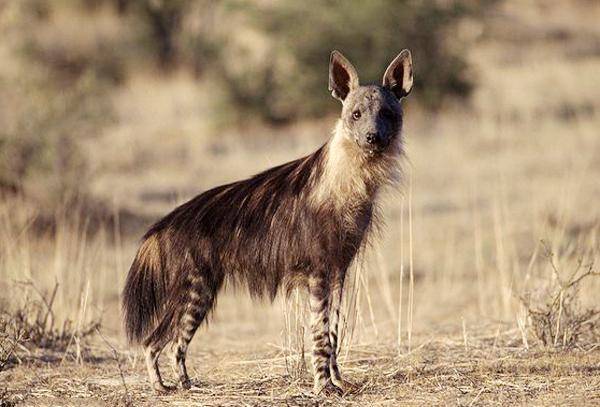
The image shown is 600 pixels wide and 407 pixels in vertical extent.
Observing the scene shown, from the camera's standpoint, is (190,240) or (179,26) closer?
(190,240)

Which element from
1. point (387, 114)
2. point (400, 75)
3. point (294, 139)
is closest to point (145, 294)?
point (387, 114)

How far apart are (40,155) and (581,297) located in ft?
26.0

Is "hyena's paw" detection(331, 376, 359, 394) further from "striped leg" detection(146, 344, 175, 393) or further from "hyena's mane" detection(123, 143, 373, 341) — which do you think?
"striped leg" detection(146, 344, 175, 393)

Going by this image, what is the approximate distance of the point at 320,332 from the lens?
5637 mm

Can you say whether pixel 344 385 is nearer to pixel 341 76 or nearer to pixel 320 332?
pixel 320 332

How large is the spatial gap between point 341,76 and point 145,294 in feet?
5.55

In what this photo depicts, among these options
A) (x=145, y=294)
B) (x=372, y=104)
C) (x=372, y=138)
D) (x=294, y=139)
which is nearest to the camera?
(x=372, y=138)

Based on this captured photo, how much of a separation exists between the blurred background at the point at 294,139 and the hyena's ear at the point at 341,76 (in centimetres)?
117

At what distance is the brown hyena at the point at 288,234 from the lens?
5.57 m

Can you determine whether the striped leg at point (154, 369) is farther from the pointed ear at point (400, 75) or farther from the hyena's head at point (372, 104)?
the pointed ear at point (400, 75)

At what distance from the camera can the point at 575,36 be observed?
27.3 m

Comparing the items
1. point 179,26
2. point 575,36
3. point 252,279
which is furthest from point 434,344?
point 575,36

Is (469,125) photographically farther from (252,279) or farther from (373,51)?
(252,279)

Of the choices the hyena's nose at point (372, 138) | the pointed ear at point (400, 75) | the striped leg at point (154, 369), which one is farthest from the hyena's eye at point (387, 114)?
the striped leg at point (154, 369)
